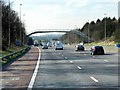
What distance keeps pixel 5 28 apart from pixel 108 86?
50.7 m

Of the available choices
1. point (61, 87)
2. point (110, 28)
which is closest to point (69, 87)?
point (61, 87)

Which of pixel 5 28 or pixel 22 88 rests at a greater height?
pixel 5 28

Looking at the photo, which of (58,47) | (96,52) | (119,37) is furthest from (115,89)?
(119,37)

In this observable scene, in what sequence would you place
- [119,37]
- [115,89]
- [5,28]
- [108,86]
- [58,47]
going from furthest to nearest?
[119,37]
[58,47]
[5,28]
[108,86]
[115,89]

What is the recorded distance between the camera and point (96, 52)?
6256 cm

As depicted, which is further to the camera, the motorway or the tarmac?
the motorway

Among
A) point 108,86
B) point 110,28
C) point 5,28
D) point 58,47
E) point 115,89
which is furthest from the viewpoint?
point 110,28

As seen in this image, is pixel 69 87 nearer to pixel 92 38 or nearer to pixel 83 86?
pixel 83 86

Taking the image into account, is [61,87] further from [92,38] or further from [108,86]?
[92,38]

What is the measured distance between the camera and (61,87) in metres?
17.9

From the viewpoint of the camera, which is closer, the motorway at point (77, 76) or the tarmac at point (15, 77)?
the tarmac at point (15, 77)

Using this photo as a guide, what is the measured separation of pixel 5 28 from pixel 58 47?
42.8 m

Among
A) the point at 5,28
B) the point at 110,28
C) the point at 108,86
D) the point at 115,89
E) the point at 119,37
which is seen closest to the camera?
the point at 115,89

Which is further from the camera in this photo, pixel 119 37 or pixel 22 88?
pixel 119 37
